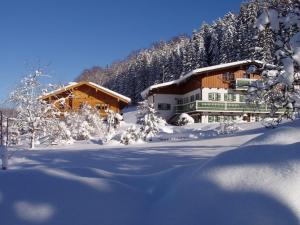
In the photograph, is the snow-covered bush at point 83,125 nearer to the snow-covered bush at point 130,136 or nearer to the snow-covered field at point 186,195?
the snow-covered bush at point 130,136

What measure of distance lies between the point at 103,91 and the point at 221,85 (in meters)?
14.3

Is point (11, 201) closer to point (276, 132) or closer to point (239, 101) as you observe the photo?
point (276, 132)

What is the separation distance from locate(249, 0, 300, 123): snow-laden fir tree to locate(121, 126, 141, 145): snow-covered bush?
13378 millimetres

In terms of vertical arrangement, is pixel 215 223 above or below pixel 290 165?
below

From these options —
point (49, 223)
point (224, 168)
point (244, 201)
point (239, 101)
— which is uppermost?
point (239, 101)

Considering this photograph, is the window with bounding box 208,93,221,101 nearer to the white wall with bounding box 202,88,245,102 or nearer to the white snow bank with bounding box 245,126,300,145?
the white wall with bounding box 202,88,245,102

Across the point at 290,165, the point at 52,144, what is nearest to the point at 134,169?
the point at 290,165

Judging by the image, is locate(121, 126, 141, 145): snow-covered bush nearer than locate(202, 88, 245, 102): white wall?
Yes

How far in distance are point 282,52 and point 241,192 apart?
3.22 metres

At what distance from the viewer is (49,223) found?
16.9ft

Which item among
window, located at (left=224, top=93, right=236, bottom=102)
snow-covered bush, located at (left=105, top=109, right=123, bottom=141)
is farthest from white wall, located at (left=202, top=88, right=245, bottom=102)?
snow-covered bush, located at (left=105, top=109, right=123, bottom=141)

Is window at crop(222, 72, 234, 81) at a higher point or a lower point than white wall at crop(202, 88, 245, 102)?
higher

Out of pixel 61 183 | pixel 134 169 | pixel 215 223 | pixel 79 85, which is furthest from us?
pixel 79 85

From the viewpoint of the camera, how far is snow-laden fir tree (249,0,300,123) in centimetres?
589
